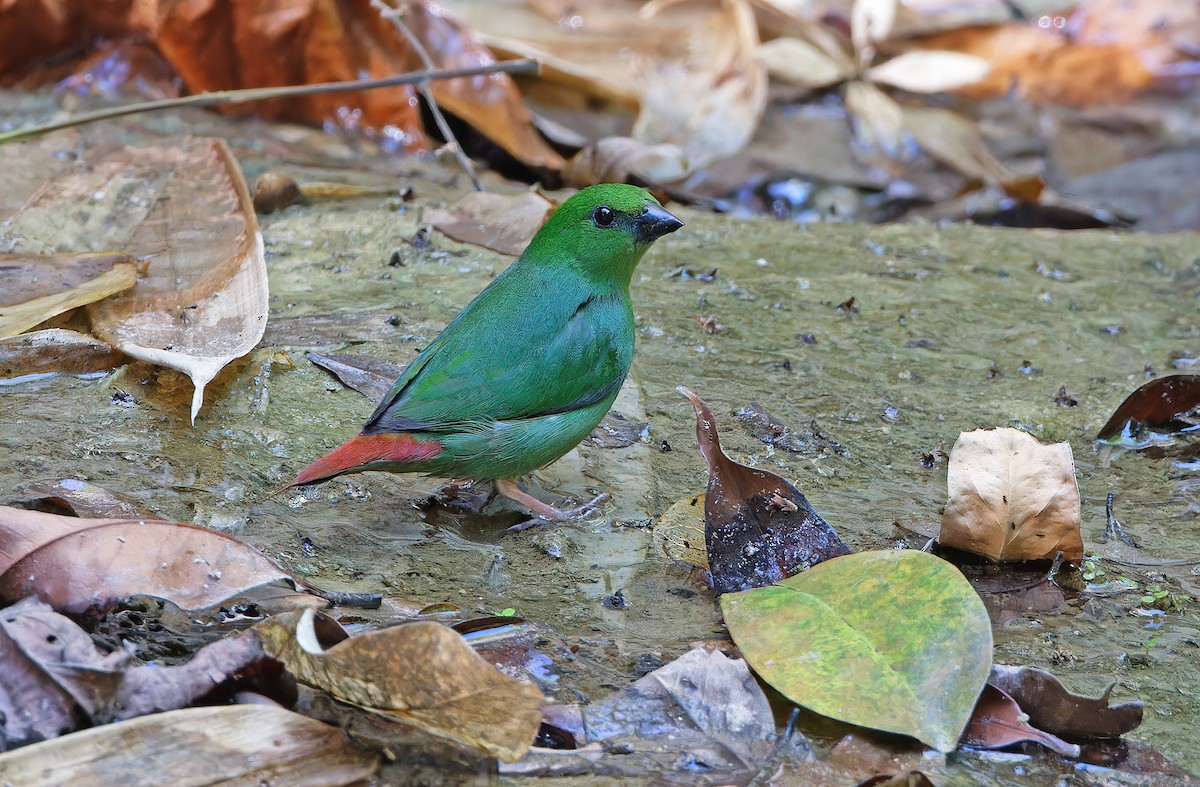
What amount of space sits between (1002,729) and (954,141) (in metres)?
5.05

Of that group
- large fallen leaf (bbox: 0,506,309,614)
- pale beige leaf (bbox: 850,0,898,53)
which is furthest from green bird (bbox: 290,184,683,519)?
pale beige leaf (bbox: 850,0,898,53)

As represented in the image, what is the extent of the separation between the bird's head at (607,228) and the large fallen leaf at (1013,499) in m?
1.10

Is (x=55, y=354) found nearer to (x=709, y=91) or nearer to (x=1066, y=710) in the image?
(x=1066, y=710)

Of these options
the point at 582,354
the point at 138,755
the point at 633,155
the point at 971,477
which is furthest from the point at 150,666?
the point at 633,155

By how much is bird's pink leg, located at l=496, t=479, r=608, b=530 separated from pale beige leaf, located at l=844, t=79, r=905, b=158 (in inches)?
160

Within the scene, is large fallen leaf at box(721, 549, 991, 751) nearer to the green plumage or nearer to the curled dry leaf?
the green plumage

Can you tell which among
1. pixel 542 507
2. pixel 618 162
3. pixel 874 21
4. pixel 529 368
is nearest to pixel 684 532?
pixel 542 507

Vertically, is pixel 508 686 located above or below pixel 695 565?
above

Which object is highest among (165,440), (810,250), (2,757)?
(2,757)

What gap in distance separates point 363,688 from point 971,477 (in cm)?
144

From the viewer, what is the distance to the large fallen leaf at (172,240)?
3291mm

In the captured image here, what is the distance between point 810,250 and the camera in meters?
4.69

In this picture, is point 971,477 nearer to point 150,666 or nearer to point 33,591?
point 150,666

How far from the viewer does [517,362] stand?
316 centimetres
